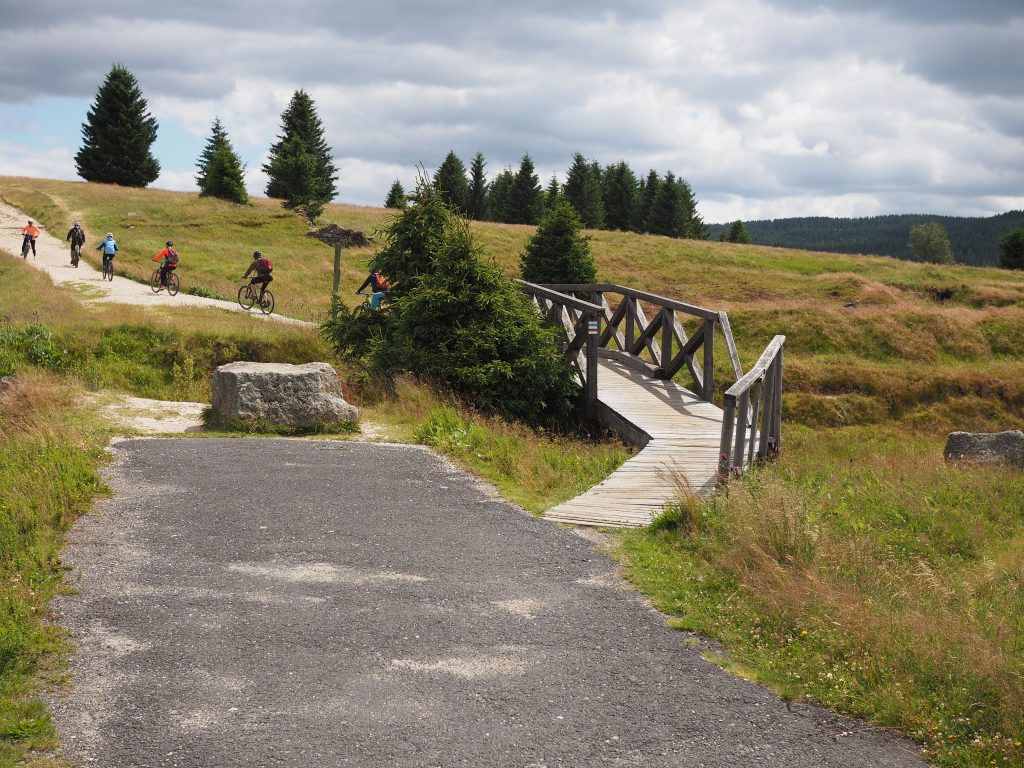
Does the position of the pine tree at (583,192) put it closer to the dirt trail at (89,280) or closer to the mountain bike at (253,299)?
the dirt trail at (89,280)

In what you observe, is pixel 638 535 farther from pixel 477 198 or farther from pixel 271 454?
pixel 477 198

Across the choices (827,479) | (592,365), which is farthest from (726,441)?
(592,365)

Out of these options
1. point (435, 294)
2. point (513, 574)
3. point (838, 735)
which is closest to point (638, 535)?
point (513, 574)

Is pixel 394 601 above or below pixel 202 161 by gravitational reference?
below

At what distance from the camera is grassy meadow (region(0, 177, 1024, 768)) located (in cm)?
564

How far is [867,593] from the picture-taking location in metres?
6.98

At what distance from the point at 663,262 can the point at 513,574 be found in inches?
2144

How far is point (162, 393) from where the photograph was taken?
18828 mm

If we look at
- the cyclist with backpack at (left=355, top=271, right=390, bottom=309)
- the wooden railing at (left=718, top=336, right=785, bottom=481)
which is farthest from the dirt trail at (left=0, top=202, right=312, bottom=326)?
the wooden railing at (left=718, top=336, right=785, bottom=481)

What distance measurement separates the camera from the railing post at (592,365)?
53.0 feet

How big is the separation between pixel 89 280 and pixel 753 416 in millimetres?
28665

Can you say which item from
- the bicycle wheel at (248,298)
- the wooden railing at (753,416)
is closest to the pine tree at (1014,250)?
the bicycle wheel at (248,298)

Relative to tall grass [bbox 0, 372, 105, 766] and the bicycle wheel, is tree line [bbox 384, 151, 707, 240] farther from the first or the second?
tall grass [bbox 0, 372, 105, 766]

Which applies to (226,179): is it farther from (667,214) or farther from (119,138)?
(667,214)
